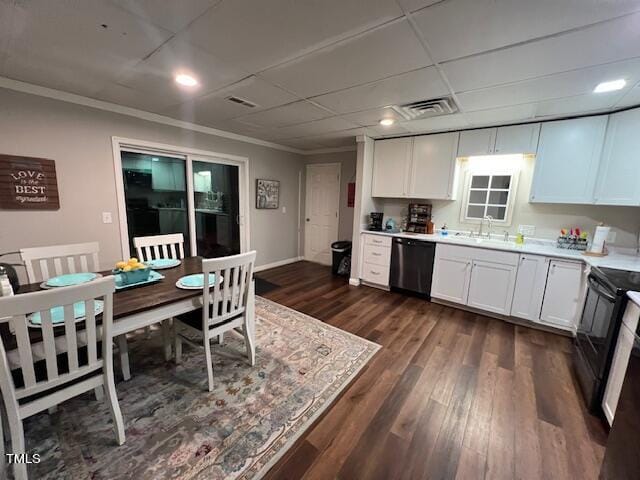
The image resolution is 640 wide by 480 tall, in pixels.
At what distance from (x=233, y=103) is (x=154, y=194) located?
1709 millimetres

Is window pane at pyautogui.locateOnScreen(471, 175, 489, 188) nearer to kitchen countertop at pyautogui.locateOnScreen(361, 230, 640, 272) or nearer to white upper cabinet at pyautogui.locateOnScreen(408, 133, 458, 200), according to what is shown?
white upper cabinet at pyautogui.locateOnScreen(408, 133, 458, 200)

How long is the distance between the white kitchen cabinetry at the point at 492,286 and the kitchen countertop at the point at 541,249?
0.75 ft

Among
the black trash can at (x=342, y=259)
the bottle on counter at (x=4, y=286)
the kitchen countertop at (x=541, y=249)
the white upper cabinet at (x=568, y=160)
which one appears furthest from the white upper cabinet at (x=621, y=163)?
the bottle on counter at (x=4, y=286)

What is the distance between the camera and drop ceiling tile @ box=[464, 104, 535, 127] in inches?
102

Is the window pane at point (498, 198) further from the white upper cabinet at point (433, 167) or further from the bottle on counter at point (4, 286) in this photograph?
the bottle on counter at point (4, 286)

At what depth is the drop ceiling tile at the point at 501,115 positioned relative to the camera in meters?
2.58

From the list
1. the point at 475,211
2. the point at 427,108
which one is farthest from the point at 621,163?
the point at 427,108

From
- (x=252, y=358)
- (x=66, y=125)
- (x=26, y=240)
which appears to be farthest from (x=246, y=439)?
(x=66, y=125)

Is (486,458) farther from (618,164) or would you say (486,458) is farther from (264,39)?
(618,164)

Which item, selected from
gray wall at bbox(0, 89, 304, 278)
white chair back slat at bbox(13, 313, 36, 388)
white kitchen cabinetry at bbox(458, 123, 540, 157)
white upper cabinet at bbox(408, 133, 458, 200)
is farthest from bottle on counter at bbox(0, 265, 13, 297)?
white kitchen cabinetry at bbox(458, 123, 540, 157)

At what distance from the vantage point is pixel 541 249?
293cm

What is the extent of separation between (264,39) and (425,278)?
3.26 meters

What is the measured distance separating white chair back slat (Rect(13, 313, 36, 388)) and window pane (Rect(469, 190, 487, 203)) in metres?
4.42

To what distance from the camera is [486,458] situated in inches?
57.6
